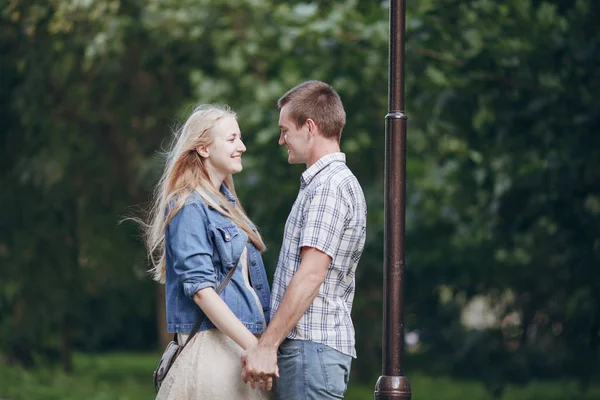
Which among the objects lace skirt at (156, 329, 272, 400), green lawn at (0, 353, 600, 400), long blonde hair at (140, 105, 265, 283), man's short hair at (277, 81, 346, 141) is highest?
man's short hair at (277, 81, 346, 141)

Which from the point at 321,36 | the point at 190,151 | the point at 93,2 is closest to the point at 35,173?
the point at 93,2

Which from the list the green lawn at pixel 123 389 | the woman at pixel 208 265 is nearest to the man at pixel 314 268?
the woman at pixel 208 265

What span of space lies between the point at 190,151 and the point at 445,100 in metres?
5.48

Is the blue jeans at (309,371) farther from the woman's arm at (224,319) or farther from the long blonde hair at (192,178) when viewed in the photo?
the long blonde hair at (192,178)

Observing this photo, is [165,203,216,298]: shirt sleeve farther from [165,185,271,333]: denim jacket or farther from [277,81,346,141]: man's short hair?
[277,81,346,141]: man's short hair

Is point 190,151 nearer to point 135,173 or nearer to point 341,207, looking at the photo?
point 341,207

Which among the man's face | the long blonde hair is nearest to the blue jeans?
the long blonde hair

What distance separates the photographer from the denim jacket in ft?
13.5

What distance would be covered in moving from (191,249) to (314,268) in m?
0.45

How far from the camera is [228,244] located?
4.20 m

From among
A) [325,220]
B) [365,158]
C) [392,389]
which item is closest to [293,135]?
[325,220]

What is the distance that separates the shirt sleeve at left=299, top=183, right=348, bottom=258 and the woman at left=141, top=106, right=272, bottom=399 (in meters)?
0.30

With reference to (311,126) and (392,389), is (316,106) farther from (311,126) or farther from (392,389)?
(392,389)

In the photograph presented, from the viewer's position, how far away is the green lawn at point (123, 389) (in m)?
14.9
